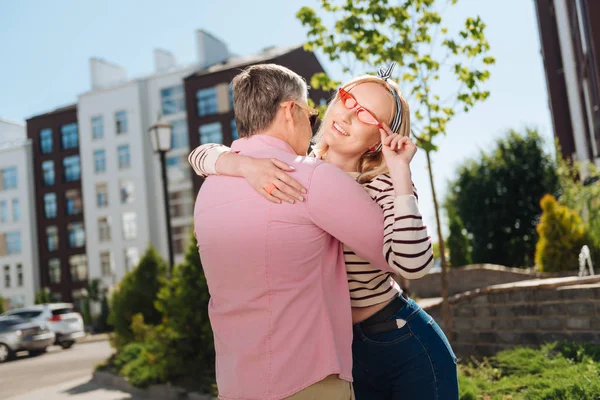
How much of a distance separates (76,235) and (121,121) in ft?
32.4

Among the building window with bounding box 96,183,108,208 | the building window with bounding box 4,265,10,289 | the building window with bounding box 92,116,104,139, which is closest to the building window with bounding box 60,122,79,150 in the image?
the building window with bounding box 92,116,104,139

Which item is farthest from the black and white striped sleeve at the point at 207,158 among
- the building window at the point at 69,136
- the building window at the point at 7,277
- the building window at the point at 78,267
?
the building window at the point at 7,277

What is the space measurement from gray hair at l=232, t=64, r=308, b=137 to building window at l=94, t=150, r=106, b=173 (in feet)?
158

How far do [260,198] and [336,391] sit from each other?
601 mm

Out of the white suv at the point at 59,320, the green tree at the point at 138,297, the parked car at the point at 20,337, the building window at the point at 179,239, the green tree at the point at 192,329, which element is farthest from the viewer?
the building window at the point at 179,239

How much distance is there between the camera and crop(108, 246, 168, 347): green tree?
12703mm

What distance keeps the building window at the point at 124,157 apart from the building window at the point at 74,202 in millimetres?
5249

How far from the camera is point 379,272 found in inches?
78.6

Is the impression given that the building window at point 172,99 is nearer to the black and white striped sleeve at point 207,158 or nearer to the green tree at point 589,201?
the green tree at point 589,201

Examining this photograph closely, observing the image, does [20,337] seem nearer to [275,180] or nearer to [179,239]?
[275,180]

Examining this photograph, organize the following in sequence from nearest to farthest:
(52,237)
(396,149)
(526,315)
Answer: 1. (396,149)
2. (526,315)
3. (52,237)

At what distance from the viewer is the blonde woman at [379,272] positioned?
1.93 m

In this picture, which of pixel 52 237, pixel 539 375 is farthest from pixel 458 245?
pixel 52 237

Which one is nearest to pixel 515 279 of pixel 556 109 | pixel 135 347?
pixel 135 347
